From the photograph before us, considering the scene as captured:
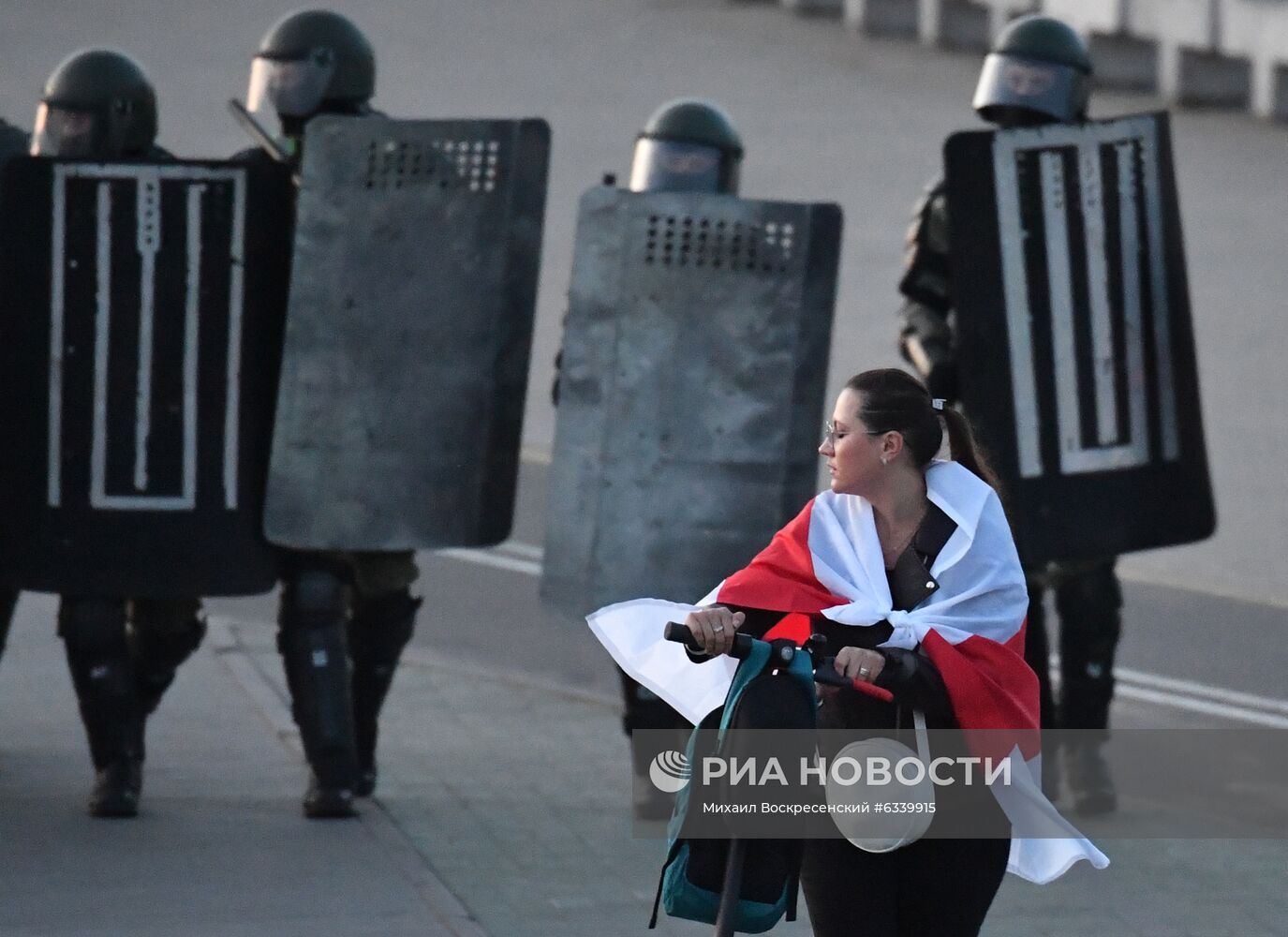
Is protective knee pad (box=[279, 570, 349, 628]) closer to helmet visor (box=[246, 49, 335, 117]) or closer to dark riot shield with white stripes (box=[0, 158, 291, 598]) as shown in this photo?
dark riot shield with white stripes (box=[0, 158, 291, 598])

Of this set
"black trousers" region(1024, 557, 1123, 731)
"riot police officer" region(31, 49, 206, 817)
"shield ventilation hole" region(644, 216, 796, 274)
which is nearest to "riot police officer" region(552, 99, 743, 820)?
"shield ventilation hole" region(644, 216, 796, 274)

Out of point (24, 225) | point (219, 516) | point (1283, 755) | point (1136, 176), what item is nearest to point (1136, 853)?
point (1283, 755)

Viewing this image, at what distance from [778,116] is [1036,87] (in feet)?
46.8

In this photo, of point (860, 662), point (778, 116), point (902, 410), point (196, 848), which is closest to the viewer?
point (860, 662)

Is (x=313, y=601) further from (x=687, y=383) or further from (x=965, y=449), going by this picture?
(x=965, y=449)

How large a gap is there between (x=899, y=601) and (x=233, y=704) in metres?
3.98

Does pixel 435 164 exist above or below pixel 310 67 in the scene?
below

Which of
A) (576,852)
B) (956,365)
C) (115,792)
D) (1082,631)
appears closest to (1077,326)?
(956,365)

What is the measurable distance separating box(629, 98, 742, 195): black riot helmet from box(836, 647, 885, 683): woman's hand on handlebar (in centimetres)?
286

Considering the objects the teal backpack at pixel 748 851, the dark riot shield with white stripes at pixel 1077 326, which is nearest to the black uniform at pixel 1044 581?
the dark riot shield with white stripes at pixel 1077 326

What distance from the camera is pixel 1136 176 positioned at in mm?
6258

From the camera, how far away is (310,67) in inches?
252

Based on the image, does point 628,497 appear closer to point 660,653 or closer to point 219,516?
point 219,516

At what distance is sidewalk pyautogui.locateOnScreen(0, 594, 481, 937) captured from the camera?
5301mm
